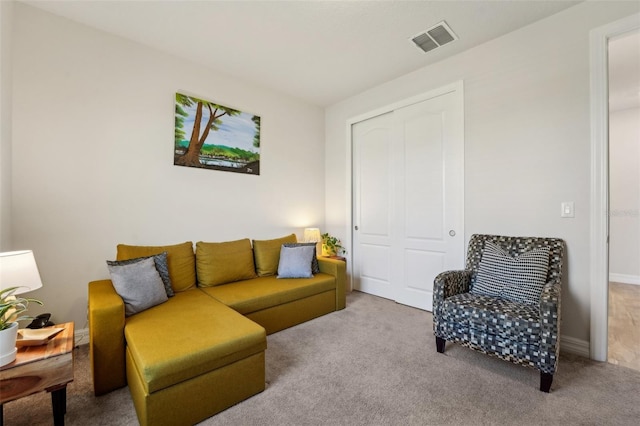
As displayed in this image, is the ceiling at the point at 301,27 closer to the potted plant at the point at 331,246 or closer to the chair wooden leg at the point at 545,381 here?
the potted plant at the point at 331,246

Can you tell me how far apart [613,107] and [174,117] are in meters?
6.21

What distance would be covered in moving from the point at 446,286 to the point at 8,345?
264 centimetres

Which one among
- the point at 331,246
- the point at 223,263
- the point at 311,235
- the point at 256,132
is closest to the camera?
the point at 223,263

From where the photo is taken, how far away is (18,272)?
1425mm

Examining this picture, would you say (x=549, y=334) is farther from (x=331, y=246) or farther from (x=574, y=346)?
(x=331, y=246)

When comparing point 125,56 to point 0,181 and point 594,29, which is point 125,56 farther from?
point 594,29

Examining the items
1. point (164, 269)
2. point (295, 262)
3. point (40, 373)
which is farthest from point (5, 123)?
point (295, 262)

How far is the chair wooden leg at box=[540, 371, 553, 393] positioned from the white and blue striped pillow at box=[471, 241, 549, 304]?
0.50 m

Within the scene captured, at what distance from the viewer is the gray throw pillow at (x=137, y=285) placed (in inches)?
77.3

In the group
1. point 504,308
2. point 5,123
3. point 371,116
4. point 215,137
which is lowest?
point 504,308

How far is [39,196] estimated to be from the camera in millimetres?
2172

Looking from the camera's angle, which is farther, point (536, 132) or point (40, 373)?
point (536, 132)

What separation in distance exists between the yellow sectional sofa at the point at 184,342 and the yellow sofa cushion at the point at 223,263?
57mm

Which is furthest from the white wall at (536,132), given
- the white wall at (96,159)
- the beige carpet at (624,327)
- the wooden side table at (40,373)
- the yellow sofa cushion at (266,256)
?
the wooden side table at (40,373)
